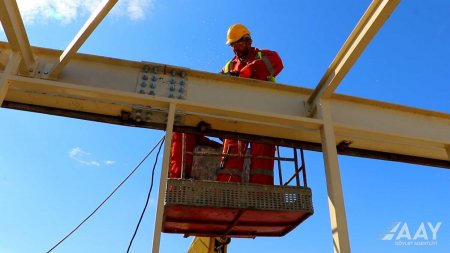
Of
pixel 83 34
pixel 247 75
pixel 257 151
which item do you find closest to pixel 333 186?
pixel 257 151

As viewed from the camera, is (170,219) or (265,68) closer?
(170,219)

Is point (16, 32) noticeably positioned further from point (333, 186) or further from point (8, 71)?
point (333, 186)

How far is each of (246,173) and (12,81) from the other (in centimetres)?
293

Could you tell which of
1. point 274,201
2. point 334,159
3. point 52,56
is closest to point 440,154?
point 334,159

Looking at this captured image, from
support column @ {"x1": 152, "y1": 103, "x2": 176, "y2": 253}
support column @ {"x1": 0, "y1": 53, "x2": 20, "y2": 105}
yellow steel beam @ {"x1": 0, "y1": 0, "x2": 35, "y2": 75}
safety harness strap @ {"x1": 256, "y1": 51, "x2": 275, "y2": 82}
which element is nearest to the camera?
support column @ {"x1": 152, "y1": 103, "x2": 176, "y2": 253}

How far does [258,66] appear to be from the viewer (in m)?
5.87

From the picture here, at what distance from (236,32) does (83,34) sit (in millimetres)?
3312

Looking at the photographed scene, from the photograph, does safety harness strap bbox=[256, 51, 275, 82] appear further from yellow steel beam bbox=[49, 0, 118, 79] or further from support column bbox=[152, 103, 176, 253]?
yellow steel beam bbox=[49, 0, 118, 79]

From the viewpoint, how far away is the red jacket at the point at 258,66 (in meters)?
5.84

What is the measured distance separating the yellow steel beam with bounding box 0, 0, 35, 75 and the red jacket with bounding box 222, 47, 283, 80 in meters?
2.85

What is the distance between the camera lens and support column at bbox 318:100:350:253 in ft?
12.1

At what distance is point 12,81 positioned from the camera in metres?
3.95

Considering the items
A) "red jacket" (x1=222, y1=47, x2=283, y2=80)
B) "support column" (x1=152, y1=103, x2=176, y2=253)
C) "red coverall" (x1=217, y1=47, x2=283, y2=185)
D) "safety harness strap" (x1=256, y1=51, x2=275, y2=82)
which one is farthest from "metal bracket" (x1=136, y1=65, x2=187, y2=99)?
"safety harness strap" (x1=256, y1=51, x2=275, y2=82)

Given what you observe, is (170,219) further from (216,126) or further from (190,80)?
(190,80)
